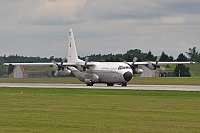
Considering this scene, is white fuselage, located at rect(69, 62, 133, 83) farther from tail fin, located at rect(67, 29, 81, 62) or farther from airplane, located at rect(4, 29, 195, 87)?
tail fin, located at rect(67, 29, 81, 62)

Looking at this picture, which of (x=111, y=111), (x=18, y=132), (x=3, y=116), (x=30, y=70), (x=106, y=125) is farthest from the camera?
(x=30, y=70)

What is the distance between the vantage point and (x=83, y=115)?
96.2ft

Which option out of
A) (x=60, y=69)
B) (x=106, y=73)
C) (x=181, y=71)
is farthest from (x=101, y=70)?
(x=181, y=71)

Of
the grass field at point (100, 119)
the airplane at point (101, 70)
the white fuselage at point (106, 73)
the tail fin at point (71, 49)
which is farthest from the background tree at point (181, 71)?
the grass field at point (100, 119)

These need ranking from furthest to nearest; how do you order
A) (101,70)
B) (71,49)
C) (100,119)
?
(71,49), (101,70), (100,119)

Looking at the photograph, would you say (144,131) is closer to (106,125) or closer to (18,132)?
(106,125)

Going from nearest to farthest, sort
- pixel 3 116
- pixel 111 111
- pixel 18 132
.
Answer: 1. pixel 18 132
2. pixel 3 116
3. pixel 111 111

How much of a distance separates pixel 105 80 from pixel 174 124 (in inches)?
2038

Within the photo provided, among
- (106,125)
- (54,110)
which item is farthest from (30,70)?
(106,125)

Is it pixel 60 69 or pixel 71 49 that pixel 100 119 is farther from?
pixel 71 49

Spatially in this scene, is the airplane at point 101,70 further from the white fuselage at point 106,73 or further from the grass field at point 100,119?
the grass field at point 100,119

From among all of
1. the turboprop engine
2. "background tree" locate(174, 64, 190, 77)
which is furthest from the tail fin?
"background tree" locate(174, 64, 190, 77)

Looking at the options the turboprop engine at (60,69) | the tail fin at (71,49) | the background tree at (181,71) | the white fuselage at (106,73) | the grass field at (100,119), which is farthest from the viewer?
the background tree at (181,71)

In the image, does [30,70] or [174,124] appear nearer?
[174,124]
